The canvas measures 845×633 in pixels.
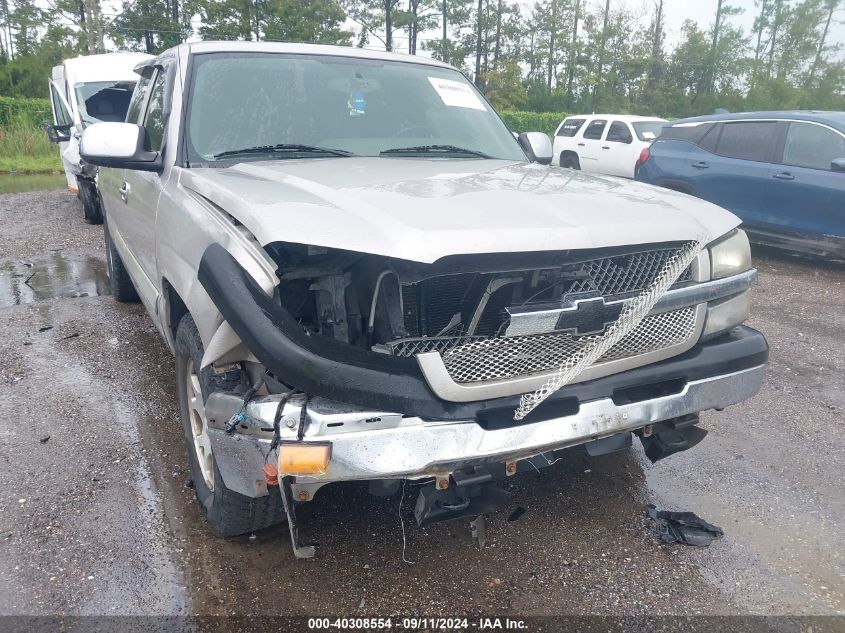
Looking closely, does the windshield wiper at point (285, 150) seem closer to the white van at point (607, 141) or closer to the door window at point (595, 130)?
the white van at point (607, 141)

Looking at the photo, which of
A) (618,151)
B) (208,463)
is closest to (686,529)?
(208,463)

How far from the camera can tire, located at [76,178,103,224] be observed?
9.63 meters

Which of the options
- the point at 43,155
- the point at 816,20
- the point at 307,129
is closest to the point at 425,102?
the point at 307,129

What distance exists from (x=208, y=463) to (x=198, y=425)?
213 millimetres

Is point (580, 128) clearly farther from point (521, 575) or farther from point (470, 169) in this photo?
point (521, 575)

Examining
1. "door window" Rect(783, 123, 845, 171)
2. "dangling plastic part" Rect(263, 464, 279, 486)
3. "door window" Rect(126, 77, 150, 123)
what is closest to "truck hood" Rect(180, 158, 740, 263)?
"dangling plastic part" Rect(263, 464, 279, 486)

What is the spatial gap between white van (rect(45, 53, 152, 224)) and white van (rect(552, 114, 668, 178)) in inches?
331

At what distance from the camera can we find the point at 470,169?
3.07 meters

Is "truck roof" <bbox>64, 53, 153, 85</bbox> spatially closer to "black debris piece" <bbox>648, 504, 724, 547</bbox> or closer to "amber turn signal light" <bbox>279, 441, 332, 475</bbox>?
"amber turn signal light" <bbox>279, 441, 332, 475</bbox>

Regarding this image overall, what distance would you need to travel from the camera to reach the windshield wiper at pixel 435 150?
3.37 m

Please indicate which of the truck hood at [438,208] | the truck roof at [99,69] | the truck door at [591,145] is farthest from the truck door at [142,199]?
the truck door at [591,145]

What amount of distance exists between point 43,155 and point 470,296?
2154 cm

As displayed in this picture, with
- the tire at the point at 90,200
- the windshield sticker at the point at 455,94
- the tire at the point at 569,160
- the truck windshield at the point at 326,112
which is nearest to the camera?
the truck windshield at the point at 326,112

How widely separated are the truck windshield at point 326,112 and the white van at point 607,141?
35.6ft
